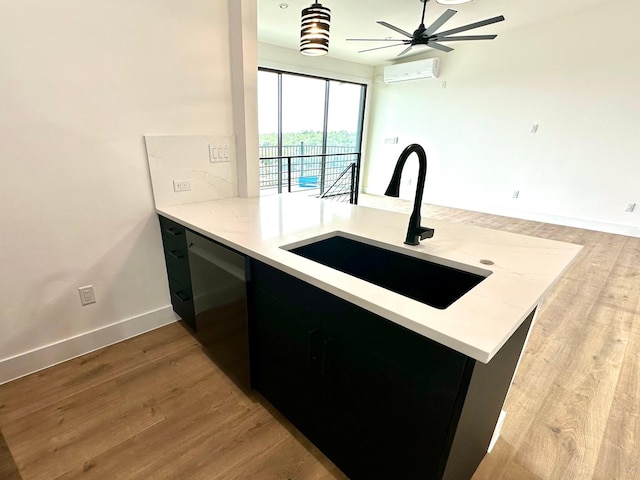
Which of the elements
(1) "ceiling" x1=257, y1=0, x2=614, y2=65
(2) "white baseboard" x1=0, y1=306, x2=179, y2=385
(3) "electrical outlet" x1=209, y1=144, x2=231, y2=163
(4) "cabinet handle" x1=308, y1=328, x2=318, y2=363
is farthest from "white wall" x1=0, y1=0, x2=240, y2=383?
(1) "ceiling" x1=257, y1=0, x2=614, y2=65

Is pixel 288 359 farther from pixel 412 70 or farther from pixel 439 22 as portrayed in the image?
pixel 412 70

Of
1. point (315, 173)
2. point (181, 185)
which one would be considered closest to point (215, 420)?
point (181, 185)

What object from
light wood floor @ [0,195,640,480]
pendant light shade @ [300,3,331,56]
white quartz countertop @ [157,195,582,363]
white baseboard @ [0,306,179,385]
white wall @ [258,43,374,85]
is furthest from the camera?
white wall @ [258,43,374,85]

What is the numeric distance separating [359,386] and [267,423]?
2.32ft

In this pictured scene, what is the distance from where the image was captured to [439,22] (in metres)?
3.17

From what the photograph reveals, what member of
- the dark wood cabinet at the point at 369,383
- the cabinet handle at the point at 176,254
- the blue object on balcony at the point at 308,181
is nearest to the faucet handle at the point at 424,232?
the dark wood cabinet at the point at 369,383

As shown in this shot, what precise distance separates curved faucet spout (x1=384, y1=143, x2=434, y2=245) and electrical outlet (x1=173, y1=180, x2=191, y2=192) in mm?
1380

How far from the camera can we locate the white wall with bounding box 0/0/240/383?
1437 millimetres

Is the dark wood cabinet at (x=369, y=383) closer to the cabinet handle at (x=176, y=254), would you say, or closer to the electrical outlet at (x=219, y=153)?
the cabinet handle at (x=176, y=254)

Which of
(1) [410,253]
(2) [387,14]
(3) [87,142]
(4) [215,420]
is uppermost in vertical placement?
(2) [387,14]

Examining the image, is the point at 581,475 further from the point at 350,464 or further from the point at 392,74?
the point at 392,74

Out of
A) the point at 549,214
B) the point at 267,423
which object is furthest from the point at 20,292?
the point at 549,214

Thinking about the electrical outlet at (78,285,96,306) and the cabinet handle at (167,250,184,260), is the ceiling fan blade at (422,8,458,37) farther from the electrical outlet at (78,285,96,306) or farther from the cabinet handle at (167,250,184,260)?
the electrical outlet at (78,285,96,306)

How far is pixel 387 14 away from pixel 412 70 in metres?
2.13
